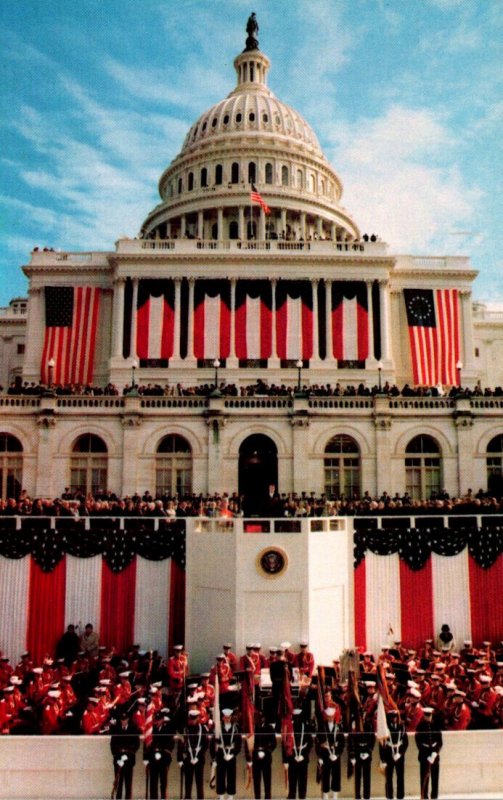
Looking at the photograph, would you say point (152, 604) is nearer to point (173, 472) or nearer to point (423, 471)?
point (173, 472)

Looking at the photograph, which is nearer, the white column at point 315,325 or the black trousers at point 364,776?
the black trousers at point 364,776

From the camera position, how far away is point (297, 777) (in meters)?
17.0

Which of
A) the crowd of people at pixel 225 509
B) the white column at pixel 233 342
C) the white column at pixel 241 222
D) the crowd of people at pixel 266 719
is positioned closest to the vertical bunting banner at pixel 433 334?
the white column at pixel 233 342

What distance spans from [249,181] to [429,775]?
71766 mm

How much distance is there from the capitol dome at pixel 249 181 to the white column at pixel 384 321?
17842mm

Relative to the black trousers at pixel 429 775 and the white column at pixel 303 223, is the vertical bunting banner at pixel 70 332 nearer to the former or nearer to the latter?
the white column at pixel 303 223

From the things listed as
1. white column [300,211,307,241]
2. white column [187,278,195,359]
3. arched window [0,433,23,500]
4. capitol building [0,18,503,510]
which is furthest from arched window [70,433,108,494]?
white column [300,211,307,241]

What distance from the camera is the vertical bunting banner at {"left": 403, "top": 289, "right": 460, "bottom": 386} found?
50.3 m

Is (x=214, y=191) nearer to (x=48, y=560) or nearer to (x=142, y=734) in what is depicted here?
(x=48, y=560)

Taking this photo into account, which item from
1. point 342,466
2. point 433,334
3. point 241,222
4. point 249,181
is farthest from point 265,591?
point 249,181

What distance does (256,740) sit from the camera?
55.5 ft

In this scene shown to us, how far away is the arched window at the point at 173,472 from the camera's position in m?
37.3

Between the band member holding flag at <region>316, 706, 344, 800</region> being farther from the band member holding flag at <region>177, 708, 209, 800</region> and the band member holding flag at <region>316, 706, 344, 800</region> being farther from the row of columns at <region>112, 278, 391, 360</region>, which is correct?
the row of columns at <region>112, 278, 391, 360</region>

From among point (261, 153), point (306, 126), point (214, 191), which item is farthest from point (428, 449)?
point (306, 126)
